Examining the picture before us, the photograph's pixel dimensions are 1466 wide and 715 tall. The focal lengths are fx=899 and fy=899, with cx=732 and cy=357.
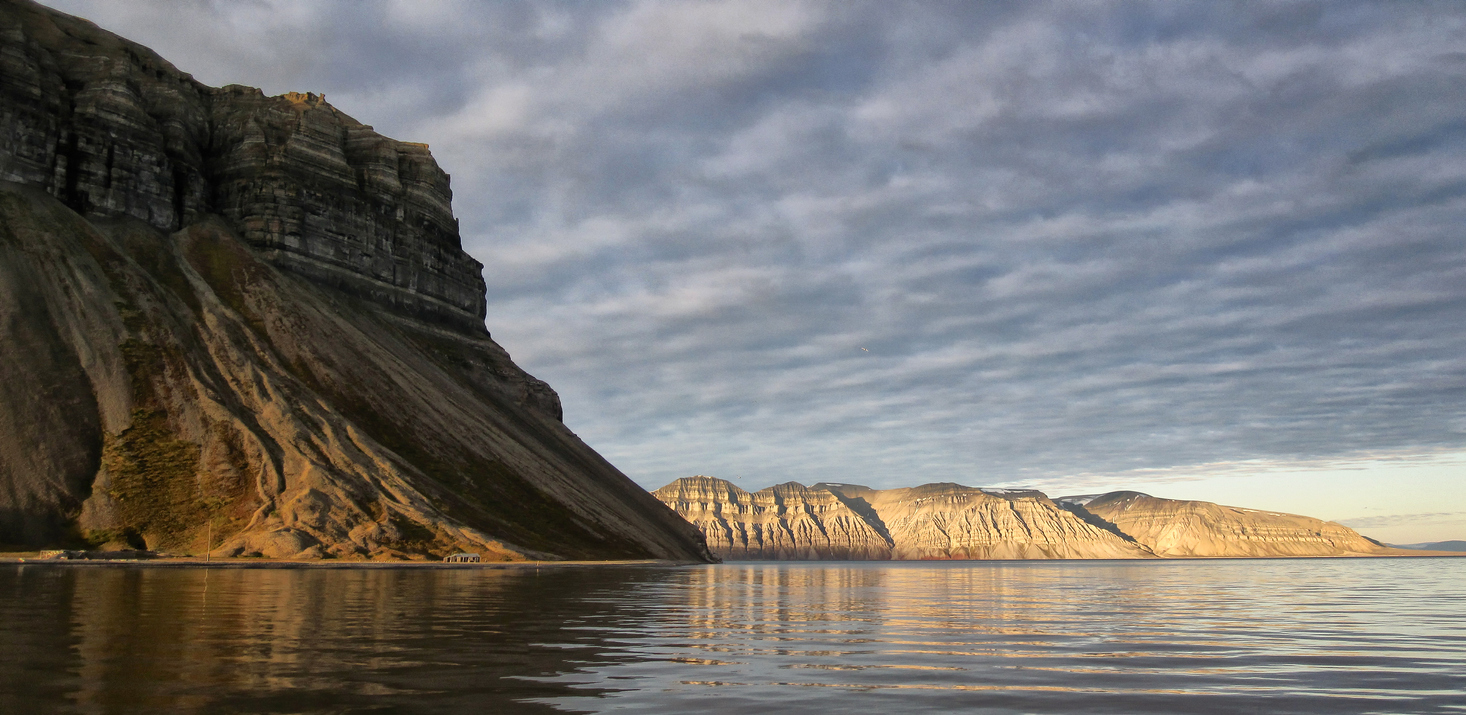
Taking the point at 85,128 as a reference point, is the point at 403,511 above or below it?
below

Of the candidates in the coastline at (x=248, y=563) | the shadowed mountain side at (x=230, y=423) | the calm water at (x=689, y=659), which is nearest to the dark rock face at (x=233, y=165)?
the shadowed mountain side at (x=230, y=423)

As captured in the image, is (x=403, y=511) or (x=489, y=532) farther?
(x=489, y=532)

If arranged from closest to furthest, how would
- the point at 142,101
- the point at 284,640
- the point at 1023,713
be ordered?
1. the point at 1023,713
2. the point at 284,640
3. the point at 142,101

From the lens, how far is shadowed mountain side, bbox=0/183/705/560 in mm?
73812

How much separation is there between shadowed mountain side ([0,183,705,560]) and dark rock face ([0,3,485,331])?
16.6ft

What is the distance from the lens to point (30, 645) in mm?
14062

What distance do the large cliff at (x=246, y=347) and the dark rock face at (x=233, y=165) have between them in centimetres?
33

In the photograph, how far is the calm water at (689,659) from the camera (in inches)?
395

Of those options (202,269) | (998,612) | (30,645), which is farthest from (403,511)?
(30,645)

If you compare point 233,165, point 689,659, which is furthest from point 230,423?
point 689,659

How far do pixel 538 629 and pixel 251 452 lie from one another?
72.1 m

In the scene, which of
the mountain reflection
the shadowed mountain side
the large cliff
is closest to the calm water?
the mountain reflection

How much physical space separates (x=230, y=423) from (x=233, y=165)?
55.7 meters

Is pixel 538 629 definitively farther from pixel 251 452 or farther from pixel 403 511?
pixel 251 452
